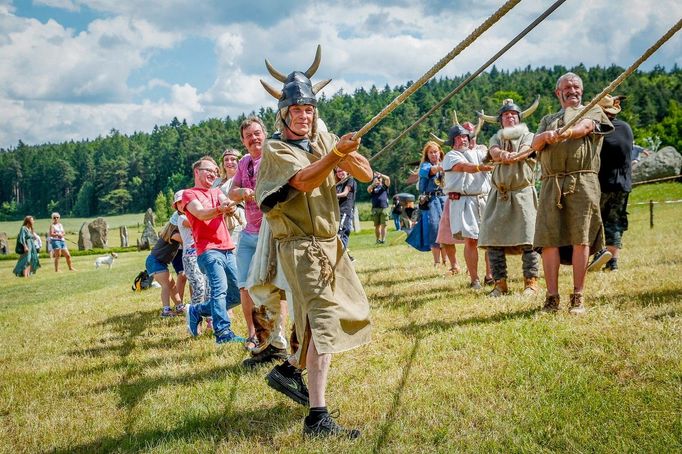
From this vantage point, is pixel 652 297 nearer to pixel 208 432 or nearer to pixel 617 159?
pixel 617 159

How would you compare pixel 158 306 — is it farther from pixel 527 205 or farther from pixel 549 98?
pixel 549 98

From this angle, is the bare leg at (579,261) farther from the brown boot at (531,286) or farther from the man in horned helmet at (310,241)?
the man in horned helmet at (310,241)

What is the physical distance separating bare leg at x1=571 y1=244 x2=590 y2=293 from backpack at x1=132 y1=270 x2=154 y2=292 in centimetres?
778

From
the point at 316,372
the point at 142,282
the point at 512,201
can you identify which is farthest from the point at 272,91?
the point at 142,282

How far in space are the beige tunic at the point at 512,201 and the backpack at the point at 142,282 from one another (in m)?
6.72

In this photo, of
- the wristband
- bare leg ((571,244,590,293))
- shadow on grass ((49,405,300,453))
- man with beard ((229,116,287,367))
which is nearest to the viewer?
the wristband

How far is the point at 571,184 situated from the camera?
5.56 meters

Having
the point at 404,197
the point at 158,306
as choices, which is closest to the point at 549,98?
the point at 404,197

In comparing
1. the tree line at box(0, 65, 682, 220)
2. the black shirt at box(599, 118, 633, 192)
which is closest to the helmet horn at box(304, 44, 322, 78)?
the black shirt at box(599, 118, 633, 192)

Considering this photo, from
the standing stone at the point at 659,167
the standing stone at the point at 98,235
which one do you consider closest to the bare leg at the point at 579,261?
the standing stone at the point at 659,167

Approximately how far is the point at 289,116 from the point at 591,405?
98.0 inches

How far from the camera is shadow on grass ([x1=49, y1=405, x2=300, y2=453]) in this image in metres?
3.62

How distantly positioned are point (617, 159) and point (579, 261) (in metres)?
2.88

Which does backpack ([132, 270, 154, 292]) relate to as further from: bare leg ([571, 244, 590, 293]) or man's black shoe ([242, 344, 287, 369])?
bare leg ([571, 244, 590, 293])
